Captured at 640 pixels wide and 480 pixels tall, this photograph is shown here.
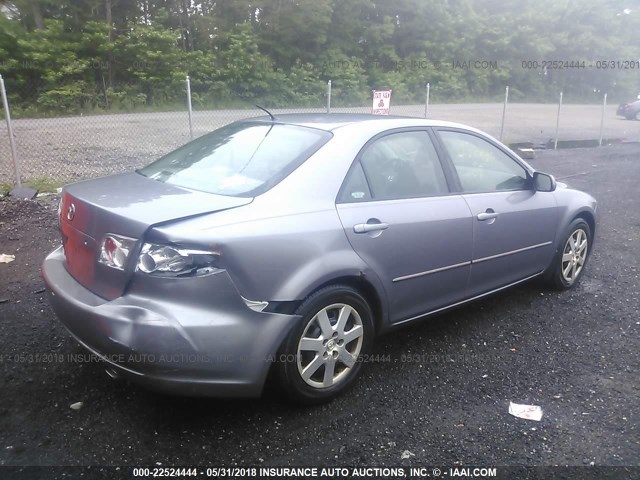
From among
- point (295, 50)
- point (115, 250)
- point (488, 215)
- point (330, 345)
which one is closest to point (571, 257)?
point (488, 215)

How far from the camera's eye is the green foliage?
61.3 ft

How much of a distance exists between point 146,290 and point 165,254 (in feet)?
0.62

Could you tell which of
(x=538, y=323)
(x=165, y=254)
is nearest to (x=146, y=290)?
(x=165, y=254)

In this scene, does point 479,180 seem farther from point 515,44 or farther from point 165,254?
point 515,44

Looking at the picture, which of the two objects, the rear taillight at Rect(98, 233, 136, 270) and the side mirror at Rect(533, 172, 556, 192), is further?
the side mirror at Rect(533, 172, 556, 192)

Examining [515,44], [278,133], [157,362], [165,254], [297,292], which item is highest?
[515,44]

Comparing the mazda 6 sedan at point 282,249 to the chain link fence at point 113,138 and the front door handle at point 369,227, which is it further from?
the chain link fence at point 113,138

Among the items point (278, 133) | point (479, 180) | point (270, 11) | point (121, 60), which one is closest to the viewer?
point (278, 133)

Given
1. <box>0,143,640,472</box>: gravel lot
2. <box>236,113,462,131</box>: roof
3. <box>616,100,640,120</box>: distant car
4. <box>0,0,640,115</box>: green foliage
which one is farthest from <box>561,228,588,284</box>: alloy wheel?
<box>616,100,640,120</box>: distant car

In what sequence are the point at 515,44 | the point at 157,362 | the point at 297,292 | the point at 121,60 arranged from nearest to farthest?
the point at 157,362 → the point at 297,292 → the point at 121,60 → the point at 515,44

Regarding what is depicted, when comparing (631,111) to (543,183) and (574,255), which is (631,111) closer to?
(574,255)

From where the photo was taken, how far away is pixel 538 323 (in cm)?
412

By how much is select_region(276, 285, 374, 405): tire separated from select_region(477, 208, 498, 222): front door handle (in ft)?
3.77

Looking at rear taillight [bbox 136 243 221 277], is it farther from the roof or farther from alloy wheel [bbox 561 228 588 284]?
alloy wheel [bbox 561 228 588 284]
